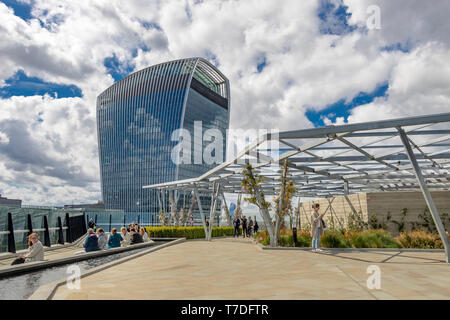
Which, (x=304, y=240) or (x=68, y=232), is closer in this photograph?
(x=304, y=240)

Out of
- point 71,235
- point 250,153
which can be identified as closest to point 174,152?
point 71,235

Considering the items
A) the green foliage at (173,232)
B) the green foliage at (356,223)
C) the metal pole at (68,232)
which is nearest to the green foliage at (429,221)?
the green foliage at (356,223)

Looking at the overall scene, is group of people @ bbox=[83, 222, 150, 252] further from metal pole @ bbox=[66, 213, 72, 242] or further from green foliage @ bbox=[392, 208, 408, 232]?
green foliage @ bbox=[392, 208, 408, 232]

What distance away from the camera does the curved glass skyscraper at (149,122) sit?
85.1m

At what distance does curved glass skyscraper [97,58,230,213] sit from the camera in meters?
85.1

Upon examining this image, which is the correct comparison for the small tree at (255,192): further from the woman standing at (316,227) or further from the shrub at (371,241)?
the shrub at (371,241)

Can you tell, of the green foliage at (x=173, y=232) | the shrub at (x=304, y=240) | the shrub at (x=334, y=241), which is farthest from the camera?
the green foliage at (x=173, y=232)

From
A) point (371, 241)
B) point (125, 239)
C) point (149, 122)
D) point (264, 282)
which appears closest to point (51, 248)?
point (125, 239)

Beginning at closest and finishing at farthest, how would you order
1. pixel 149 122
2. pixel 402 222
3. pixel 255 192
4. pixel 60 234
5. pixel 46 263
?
pixel 46 263, pixel 255 192, pixel 402 222, pixel 60 234, pixel 149 122

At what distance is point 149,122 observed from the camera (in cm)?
8812

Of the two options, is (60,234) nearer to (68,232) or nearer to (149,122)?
(68,232)

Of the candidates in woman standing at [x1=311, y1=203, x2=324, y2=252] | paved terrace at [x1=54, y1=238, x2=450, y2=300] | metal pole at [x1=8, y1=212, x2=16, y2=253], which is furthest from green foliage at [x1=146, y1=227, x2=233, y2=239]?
paved terrace at [x1=54, y1=238, x2=450, y2=300]

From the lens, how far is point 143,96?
8994 centimetres

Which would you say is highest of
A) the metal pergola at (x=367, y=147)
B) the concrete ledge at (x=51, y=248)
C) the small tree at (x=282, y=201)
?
the metal pergola at (x=367, y=147)
